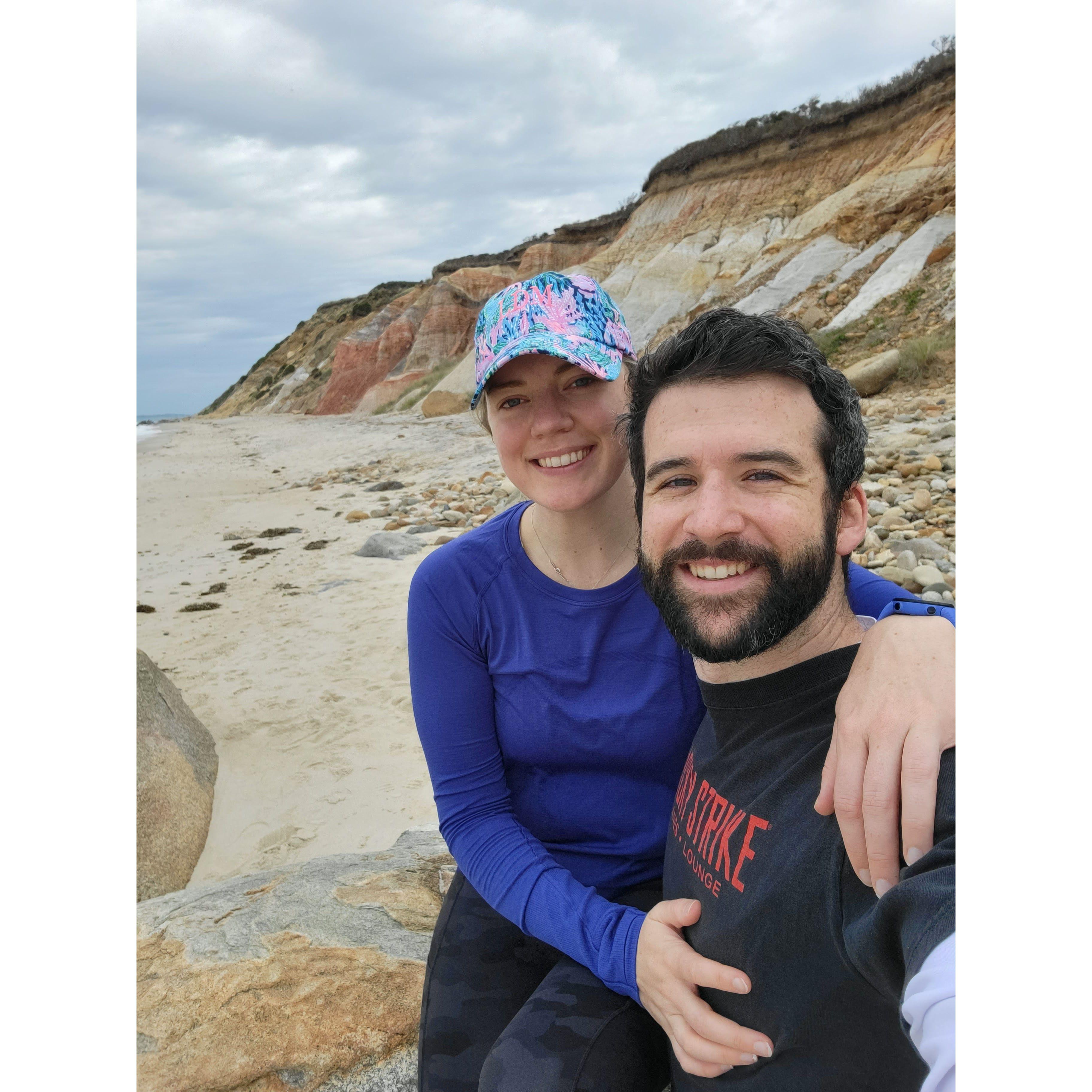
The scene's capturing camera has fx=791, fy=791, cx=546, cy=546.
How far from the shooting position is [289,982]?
7.11ft

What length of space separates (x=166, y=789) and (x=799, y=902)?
130 inches

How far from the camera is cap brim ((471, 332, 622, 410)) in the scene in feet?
5.62

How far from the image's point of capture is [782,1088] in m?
1.19

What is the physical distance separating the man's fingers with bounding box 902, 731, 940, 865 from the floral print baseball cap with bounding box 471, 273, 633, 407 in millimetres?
1043

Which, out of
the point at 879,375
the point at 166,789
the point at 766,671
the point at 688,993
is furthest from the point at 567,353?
the point at 879,375

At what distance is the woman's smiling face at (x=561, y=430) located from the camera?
1828mm

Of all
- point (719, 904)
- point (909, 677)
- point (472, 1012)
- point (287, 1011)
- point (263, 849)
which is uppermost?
point (909, 677)

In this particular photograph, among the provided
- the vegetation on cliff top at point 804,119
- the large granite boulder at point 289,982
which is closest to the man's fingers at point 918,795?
Answer: the large granite boulder at point 289,982

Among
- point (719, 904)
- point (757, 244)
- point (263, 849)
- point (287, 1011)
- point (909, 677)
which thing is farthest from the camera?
point (757, 244)

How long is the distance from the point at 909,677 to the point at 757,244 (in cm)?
2257

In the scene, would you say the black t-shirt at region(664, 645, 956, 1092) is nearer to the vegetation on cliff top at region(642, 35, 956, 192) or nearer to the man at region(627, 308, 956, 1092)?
the man at region(627, 308, 956, 1092)

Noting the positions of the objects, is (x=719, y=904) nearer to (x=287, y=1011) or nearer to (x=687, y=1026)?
(x=687, y=1026)

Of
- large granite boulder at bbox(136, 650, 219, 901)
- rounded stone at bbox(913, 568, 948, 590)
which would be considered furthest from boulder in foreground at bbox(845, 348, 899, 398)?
large granite boulder at bbox(136, 650, 219, 901)
